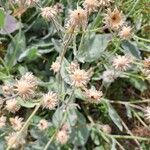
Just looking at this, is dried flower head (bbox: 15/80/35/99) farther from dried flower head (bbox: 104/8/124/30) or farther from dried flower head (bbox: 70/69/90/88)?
dried flower head (bbox: 104/8/124/30)

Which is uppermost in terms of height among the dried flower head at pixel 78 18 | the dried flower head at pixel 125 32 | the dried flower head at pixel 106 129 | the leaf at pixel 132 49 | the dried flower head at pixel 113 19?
the dried flower head at pixel 78 18

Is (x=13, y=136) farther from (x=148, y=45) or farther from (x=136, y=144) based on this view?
(x=148, y=45)

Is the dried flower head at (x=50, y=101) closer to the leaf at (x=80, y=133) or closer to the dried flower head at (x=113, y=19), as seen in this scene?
the dried flower head at (x=113, y=19)

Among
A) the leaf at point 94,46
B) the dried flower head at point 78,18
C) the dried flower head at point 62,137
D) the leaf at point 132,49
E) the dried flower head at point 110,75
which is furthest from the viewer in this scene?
the leaf at point 132,49

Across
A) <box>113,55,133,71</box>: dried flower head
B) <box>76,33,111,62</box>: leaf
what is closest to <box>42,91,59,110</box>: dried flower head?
<box>113,55,133,71</box>: dried flower head

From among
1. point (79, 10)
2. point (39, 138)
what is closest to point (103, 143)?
point (39, 138)

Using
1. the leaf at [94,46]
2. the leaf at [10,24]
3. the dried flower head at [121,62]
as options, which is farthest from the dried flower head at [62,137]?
the leaf at [10,24]

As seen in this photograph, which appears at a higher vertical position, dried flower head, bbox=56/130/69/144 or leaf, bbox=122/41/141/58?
dried flower head, bbox=56/130/69/144
